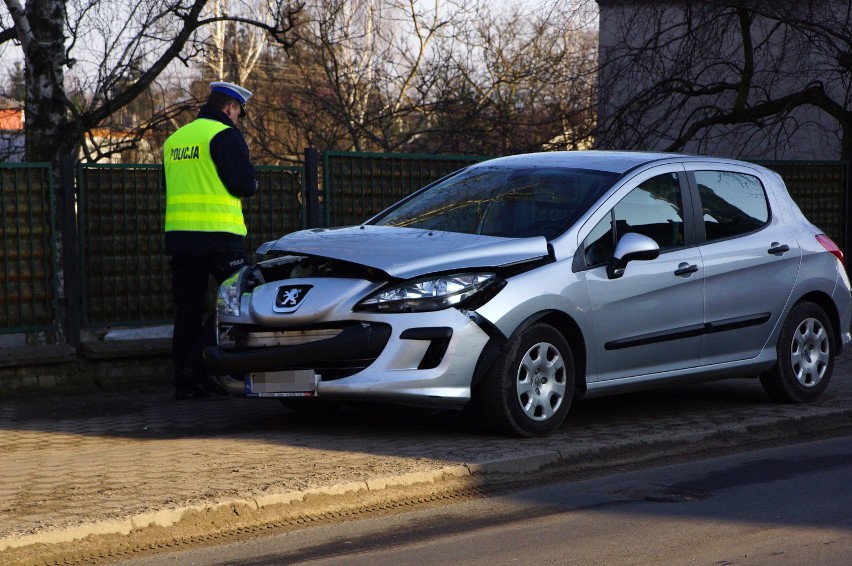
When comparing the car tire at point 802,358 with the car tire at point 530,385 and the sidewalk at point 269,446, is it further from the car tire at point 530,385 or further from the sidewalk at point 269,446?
the car tire at point 530,385

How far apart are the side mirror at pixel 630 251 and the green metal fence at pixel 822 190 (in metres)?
7.04

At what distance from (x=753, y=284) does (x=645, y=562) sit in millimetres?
3880

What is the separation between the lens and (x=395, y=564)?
4.99 meters

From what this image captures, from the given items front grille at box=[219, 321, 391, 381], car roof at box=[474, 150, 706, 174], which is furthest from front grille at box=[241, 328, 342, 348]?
car roof at box=[474, 150, 706, 174]

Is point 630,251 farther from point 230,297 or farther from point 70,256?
point 70,256

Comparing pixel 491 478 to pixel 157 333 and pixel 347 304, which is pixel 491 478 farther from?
pixel 157 333

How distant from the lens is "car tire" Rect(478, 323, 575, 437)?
7.11 m

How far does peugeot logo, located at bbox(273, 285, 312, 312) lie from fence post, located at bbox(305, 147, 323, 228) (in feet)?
12.2

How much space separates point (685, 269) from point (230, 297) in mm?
2786

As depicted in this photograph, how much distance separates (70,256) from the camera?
986cm

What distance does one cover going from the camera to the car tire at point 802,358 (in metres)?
8.71

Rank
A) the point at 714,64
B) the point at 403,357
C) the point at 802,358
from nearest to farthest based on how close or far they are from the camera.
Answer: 1. the point at 403,357
2. the point at 802,358
3. the point at 714,64

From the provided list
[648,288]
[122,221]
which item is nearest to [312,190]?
[122,221]

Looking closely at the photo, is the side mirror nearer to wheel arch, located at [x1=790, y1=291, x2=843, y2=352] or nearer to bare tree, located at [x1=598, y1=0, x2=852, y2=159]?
wheel arch, located at [x1=790, y1=291, x2=843, y2=352]
